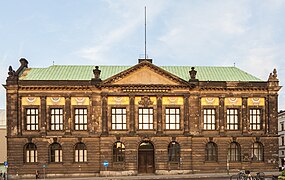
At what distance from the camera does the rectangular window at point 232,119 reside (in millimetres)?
51812

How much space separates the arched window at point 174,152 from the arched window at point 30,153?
18.4 meters

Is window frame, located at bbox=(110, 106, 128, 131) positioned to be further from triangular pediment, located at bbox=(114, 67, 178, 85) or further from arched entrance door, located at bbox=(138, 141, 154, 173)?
triangular pediment, located at bbox=(114, 67, 178, 85)

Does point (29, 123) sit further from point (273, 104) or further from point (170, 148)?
point (273, 104)

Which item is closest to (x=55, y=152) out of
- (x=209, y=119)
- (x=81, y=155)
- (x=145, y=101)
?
(x=81, y=155)

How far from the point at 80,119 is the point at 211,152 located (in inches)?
750

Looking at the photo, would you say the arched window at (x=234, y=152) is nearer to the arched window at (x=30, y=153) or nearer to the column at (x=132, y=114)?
the column at (x=132, y=114)

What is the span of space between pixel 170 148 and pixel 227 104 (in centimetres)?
1031

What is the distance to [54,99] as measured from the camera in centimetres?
4984

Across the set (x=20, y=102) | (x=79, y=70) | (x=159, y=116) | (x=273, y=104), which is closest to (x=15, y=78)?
(x=20, y=102)

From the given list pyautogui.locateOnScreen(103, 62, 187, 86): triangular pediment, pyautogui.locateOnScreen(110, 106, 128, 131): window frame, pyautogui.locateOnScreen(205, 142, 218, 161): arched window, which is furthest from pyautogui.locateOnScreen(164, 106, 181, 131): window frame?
pyautogui.locateOnScreen(110, 106, 128, 131): window frame

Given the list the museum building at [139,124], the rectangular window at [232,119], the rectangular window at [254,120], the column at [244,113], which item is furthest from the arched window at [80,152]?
the rectangular window at [254,120]

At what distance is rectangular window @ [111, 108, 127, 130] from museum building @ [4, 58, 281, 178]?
0.14 metres

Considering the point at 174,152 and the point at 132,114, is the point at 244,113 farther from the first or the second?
the point at 132,114

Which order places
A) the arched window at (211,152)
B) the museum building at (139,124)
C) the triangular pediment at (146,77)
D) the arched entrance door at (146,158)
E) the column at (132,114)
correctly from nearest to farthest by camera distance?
the museum building at (139,124) → the column at (132,114) → the triangular pediment at (146,77) → the arched entrance door at (146,158) → the arched window at (211,152)
